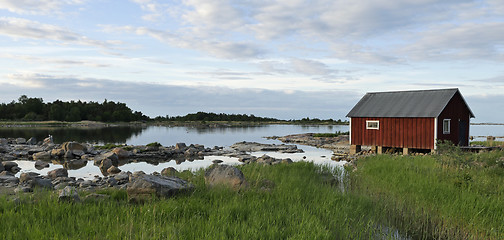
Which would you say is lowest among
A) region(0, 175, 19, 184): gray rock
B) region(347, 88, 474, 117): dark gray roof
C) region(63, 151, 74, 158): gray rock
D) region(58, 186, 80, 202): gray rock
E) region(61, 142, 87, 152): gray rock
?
region(63, 151, 74, 158): gray rock

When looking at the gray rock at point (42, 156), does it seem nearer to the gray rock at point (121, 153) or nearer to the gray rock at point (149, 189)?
the gray rock at point (121, 153)

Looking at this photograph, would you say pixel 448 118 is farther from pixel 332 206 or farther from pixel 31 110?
pixel 31 110

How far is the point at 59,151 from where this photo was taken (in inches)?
949

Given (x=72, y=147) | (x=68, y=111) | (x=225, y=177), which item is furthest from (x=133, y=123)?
(x=225, y=177)

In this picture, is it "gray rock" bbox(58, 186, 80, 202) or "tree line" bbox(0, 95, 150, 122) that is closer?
"gray rock" bbox(58, 186, 80, 202)

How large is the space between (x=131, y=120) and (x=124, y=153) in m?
86.0

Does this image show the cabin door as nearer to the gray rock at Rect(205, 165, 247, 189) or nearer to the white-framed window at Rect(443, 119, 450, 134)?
the white-framed window at Rect(443, 119, 450, 134)

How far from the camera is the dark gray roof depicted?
22.3 meters

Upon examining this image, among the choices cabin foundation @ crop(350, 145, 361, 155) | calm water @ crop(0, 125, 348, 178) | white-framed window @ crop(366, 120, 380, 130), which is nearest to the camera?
calm water @ crop(0, 125, 348, 178)

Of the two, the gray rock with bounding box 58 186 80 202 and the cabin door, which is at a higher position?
the cabin door

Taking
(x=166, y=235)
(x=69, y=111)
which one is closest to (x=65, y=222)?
(x=166, y=235)

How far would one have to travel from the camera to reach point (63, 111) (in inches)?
3760

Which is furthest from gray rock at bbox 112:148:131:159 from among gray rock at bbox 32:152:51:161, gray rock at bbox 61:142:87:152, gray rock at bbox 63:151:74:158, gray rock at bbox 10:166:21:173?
gray rock at bbox 10:166:21:173

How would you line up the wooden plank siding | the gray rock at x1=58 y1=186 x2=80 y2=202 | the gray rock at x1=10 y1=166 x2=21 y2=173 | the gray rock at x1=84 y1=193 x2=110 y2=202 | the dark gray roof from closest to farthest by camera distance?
the gray rock at x1=58 y1=186 x2=80 y2=202
the gray rock at x1=84 y1=193 x2=110 y2=202
the gray rock at x1=10 y1=166 x2=21 y2=173
the wooden plank siding
the dark gray roof
